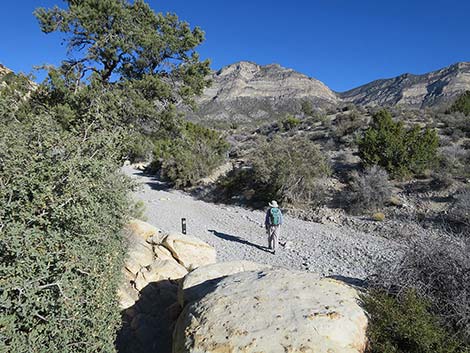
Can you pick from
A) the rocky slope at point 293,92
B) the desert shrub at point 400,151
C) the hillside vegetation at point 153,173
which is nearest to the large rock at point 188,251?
the hillside vegetation at point 153,173

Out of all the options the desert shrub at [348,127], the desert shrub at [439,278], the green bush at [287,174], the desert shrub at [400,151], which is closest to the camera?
the desert shrub at [439,278]

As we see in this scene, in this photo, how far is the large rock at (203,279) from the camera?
4.70m

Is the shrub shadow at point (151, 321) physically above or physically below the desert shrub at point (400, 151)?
below

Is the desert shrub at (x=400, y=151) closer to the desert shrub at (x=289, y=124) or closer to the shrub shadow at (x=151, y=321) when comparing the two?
the shrub shadow at (x=151, y=321)

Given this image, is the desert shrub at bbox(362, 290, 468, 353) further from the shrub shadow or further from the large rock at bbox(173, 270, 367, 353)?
the shrub shadow

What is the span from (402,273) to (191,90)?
930 cm

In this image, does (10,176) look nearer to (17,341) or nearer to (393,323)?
(17,341)

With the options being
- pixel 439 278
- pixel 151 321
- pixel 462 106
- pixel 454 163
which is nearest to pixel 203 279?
pixel 151 321

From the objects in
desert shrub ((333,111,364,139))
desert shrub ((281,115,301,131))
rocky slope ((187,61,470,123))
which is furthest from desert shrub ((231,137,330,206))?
rocky slope ((187,61,470,123))

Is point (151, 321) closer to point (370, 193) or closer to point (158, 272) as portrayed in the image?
point (158, 272)

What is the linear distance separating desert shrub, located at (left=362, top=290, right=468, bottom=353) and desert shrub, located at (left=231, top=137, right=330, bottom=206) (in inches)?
397

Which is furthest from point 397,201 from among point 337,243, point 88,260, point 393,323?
point 88,260

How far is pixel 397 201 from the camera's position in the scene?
12.2 meters

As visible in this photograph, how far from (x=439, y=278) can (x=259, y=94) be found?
8932 centimetres
